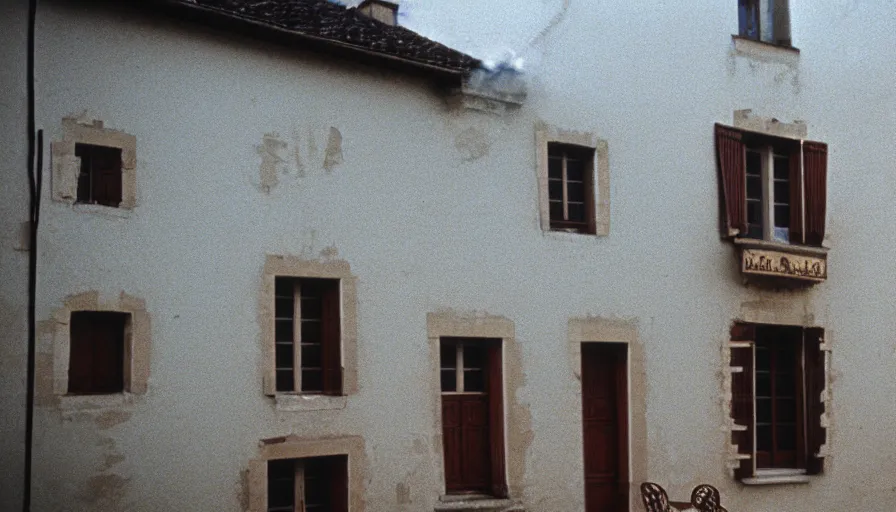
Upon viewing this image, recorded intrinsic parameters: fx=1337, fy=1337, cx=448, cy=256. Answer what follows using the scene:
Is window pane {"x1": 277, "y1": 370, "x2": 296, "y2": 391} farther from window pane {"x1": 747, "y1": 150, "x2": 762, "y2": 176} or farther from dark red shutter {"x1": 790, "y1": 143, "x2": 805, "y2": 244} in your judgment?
dark red shutter {"x1": 790, "y1": 143, "x2": 805, "y2": 244}

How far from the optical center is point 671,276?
14.6m

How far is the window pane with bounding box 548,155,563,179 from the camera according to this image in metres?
14.0

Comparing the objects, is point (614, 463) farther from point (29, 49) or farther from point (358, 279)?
point (29, 49)

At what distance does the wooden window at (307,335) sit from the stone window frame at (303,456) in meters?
0.48

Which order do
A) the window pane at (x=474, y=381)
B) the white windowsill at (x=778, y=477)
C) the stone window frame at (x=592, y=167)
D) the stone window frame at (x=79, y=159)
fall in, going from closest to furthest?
the stone window frame at (x=79, y=159) → the window pane at (x=474, y=381) → the stone window frame at (x=592, y=167) → the white windowsill at (x=778, y=477)

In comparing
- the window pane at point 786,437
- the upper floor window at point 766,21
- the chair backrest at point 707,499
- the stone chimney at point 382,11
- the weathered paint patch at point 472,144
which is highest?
the upper floor window at point 766,21

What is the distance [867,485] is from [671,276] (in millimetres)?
3887

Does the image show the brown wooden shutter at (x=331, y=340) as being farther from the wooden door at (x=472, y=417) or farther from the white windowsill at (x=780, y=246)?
the white windowsill at (x=780, y=246)

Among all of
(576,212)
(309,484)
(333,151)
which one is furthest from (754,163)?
(309,484)

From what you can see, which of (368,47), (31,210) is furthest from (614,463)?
(31,210)

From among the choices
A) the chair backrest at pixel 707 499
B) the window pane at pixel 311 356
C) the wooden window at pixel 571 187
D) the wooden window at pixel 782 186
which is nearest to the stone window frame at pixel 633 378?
the chair backrest at pixel 707 499

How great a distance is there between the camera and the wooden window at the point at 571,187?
45.9ft

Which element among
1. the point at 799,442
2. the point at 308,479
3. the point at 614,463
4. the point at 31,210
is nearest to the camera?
the point at 31,210

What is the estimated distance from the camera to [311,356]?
12188 millimetres
